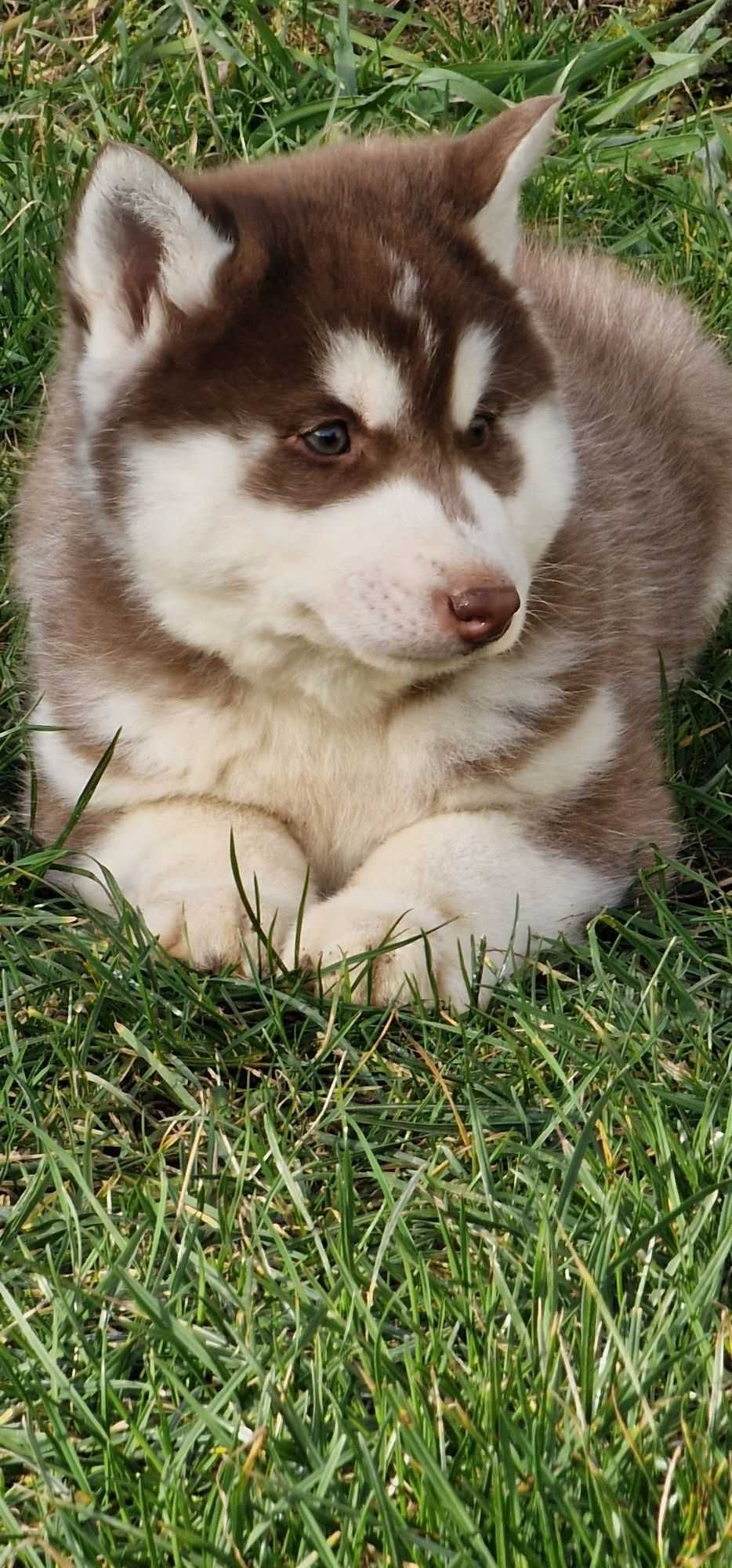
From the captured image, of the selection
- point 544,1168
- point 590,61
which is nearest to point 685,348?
point 590,61

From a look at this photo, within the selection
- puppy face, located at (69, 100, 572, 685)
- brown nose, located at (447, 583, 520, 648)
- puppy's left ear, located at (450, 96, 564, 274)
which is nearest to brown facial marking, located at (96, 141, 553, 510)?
puppy face, located at (69, 100, 572, 685)

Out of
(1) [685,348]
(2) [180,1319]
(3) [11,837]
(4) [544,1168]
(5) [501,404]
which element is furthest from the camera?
(1) [685,348]

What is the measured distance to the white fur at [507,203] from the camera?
390 cm

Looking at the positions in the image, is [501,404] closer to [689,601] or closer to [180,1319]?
[689,601]

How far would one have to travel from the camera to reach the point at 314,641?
3635 millimetres

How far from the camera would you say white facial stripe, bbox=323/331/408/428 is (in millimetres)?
3529

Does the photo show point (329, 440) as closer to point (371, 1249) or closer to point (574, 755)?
point (574, 755)

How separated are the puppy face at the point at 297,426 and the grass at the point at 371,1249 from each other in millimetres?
724

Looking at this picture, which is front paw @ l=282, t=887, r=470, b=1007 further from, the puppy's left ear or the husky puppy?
the puppy's left ear

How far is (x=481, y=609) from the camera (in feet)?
11.1

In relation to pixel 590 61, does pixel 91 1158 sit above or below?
below

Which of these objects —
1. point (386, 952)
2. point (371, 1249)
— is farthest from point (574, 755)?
point (371, 1249)

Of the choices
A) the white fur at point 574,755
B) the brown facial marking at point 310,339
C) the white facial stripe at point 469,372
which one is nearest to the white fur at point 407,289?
the brown facial marking at point 310,339

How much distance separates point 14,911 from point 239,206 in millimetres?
1487
